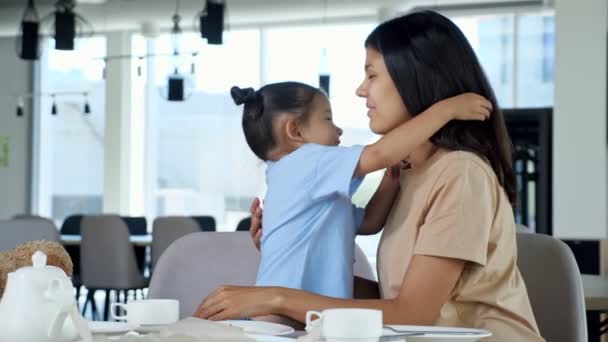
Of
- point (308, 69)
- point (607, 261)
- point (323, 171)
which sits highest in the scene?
point (308, 69)

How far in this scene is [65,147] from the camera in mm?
12375

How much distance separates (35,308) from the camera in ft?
3.46

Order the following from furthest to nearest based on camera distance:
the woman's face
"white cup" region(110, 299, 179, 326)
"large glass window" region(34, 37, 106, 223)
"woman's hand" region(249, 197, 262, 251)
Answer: "large glass window" region(34, 37, 106, 223) → "woman's hand" region(249, 197, 262, 251) → the woman's face → "white cup" region(110, 299, 179, 326)

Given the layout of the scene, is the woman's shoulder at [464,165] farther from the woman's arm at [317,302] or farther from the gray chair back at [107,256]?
the gray chair back at [107,256]

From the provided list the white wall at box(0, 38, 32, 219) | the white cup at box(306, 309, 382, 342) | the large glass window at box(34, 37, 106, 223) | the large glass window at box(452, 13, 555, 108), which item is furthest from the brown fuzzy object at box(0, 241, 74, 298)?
the white wall at box(0, 38, 32, 219)

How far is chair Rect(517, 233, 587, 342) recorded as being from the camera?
1885 mm

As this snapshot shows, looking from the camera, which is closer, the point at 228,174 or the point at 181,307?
the point at 181,307

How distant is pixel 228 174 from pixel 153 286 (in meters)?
9.67

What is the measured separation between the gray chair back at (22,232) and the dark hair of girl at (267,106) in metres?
1.27

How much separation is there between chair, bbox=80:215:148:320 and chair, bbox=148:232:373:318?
5.06m

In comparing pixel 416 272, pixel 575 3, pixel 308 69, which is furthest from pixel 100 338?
pixel 308 69

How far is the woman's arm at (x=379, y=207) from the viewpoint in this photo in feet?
5.99

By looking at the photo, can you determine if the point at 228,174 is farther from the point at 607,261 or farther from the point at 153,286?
the point at 153,286

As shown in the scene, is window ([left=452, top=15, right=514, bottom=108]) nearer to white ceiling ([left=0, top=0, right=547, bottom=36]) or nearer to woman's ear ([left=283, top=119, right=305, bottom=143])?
white ceiling ([left=0, top=0, right=547, bottom=36])
